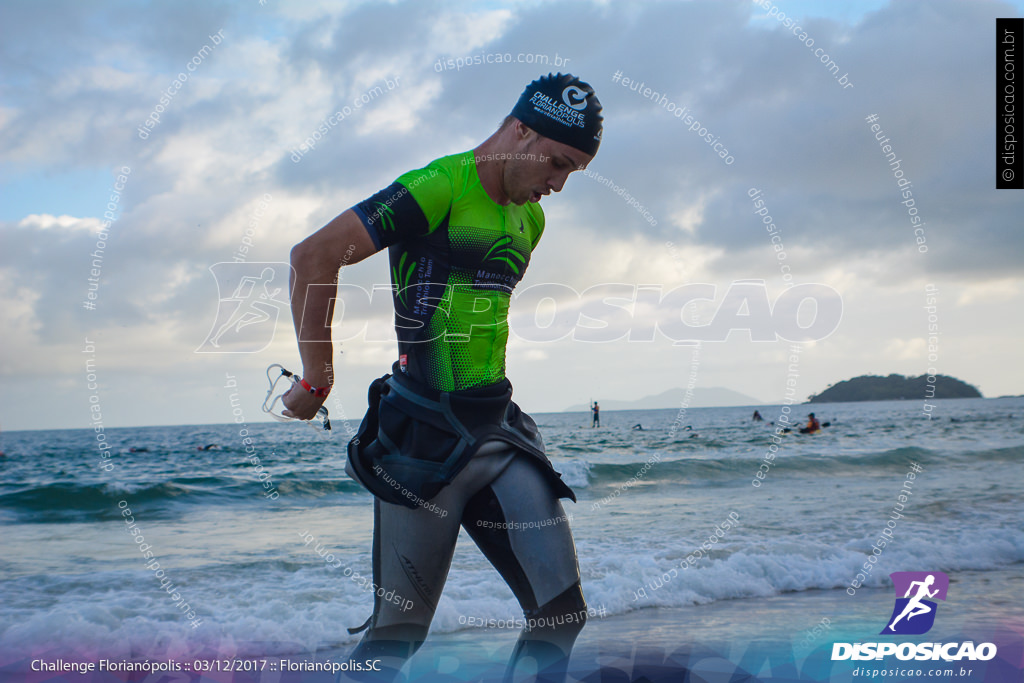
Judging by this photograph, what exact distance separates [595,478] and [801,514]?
20.5 ft

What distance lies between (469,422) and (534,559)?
0.46m

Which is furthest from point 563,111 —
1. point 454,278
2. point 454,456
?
point 454,456

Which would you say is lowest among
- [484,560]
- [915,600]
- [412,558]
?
[484,560]

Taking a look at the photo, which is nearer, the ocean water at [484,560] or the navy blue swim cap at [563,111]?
the navy blue swim cap at [563,111]

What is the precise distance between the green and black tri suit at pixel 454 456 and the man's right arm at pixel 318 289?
211mm

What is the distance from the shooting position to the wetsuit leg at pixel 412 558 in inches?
88.2

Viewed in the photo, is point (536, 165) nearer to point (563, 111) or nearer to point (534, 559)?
point (563, 111)

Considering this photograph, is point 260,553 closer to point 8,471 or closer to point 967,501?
point 967,501

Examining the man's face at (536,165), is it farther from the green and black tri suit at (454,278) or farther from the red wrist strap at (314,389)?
the red wrist strap at (314,389)

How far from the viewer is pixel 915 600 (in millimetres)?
6531

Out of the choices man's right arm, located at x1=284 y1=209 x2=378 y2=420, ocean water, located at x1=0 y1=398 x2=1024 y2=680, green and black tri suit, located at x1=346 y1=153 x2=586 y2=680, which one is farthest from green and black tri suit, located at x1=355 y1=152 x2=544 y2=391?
ocean water, located at x1=0 y1=398 x2=1024 y2=680

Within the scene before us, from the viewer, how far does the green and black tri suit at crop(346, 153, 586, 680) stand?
2.21 m

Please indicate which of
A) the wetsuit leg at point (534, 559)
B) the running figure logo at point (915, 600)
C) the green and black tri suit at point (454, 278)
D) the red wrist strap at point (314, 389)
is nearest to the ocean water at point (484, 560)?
the running figure logo at point (915, 600)

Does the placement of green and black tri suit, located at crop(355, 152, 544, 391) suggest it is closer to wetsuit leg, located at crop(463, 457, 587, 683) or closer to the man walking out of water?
the man walking out of water
